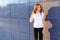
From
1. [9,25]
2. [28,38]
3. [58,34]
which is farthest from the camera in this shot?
[9,25]

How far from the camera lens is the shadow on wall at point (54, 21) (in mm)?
7895

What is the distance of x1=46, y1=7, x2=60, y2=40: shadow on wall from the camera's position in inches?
311

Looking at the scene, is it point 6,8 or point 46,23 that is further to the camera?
point 6,8


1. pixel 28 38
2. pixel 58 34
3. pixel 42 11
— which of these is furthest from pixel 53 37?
pixel 28 38

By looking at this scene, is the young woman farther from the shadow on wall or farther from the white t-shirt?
the shadow on wall

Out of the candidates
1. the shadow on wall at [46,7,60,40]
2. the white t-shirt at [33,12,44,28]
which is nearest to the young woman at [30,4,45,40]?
the white t-shirt at [33,12,44,28]

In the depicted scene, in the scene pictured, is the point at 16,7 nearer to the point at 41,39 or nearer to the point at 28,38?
the point at 28,38

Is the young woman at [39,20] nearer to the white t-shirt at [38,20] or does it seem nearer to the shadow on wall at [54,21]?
the white t-shirt at [38,20]

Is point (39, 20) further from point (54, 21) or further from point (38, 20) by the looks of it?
point (54, 21)

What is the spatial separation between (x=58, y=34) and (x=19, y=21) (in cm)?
254

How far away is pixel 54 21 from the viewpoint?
800cm

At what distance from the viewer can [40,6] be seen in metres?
7.94

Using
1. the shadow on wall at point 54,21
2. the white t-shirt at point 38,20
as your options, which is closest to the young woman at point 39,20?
the white t-shirt at point 38,20

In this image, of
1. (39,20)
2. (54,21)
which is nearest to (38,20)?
(39,20)
